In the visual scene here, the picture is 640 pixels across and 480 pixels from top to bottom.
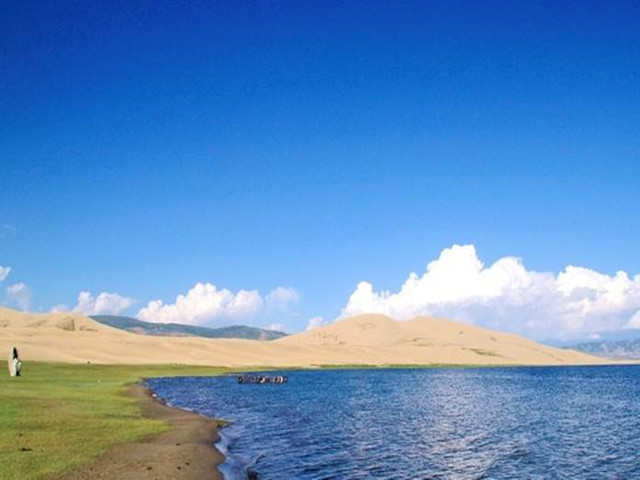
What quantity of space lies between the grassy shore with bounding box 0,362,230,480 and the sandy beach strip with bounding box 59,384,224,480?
770mm

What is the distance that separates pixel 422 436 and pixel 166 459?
20.7 metres

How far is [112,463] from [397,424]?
28556 mm

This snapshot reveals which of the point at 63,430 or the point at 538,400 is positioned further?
the point at 538,400

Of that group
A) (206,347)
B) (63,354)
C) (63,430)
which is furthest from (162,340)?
(63,430)

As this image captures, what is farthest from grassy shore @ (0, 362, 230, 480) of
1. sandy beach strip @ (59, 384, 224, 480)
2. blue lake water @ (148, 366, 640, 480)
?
blue lake water @ (148, 366, 640, 480)

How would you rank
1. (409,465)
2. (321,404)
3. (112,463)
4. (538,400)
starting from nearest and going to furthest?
(112,463), (409,465), (321,404), (538,400)

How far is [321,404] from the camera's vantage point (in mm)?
67125

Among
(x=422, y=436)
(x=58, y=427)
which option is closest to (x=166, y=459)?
(x=58, y=427)

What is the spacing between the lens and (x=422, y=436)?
43750 mm

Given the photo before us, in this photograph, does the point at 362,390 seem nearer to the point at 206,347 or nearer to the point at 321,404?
the point at 321,404

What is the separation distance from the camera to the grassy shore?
2469cm

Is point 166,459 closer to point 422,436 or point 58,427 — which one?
point 58,427

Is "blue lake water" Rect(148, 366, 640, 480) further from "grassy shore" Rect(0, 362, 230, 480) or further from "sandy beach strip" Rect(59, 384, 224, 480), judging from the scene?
"grassy shore" Rect(0, 362, 230, 480)

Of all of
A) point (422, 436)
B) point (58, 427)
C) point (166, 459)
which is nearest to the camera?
point (166, 459)
